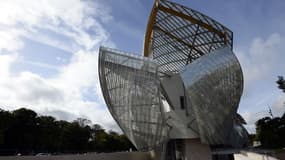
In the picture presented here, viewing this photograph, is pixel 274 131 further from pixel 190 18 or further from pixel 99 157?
pixel 99 157

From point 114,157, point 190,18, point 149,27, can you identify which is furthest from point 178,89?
point 114,157

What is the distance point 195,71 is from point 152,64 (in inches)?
210

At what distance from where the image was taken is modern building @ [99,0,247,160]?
29.1 meters

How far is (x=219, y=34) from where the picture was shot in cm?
3662

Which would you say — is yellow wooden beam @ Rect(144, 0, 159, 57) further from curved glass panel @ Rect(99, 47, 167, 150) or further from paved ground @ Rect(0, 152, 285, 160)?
paved ground @ Rect(0, 152, 285, 160)

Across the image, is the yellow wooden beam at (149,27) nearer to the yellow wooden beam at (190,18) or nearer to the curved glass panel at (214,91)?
the yellow wooden beam at (190,18)

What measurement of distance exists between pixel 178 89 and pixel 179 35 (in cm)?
812

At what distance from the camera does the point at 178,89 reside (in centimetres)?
3788

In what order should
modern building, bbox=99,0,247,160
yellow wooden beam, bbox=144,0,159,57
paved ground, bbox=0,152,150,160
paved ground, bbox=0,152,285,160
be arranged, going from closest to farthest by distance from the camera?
paved ground, bbox=0,152,150,160 < paved ground, bbox=0,152,285,160 < modern building, bbox=99,0,247,160 < yellow wooden beam, bbox=144,0,159,57

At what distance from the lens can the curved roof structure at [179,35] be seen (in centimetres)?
3375

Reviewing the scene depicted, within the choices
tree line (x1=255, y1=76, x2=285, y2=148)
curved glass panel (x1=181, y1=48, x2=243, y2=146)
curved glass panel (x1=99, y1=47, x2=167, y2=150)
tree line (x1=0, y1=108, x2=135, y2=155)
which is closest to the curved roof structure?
curved glass panel (x1=181, y1=48, x2=243, y2=146)

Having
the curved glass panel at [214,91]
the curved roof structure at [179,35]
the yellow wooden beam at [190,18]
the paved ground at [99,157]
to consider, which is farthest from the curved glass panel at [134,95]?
the curved roof structure at [179,35]

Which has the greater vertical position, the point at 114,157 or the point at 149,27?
the point at 149,27

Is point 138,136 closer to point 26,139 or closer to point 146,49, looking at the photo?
point 146,49
